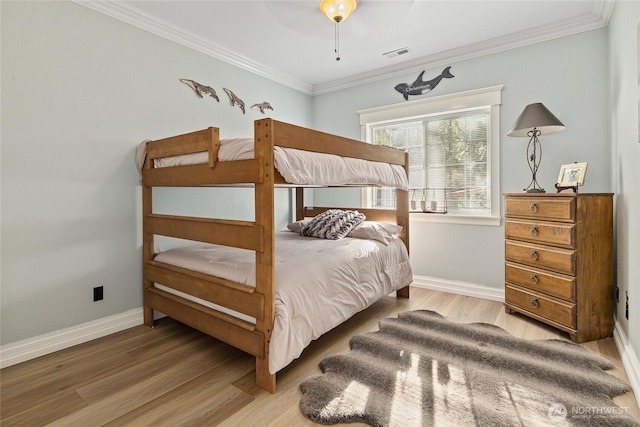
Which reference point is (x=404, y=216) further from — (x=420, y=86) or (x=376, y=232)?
(x=420, y=86)

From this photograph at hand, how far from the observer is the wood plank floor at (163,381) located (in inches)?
59.5

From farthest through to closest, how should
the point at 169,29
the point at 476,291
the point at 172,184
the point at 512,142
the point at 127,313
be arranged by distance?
the point at 476,291 → the point at 512,142 → the point at 169,29 → the point at 127,313 → the point at 172,184

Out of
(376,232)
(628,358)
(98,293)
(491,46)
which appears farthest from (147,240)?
(491,46)

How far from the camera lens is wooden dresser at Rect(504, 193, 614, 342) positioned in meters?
2.15

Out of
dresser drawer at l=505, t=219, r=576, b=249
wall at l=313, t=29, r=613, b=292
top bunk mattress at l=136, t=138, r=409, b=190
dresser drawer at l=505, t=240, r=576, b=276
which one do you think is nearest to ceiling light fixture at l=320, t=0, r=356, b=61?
top bunk mattress at l=136, t=138, r=409, b=190

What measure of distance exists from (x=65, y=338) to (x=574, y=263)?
3.47m

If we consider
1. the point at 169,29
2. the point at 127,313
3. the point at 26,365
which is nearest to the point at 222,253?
the point at 127,313

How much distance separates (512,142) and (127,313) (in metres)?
3.60

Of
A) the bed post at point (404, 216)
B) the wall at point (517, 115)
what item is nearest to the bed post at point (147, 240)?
the bed post at point (404, 216)

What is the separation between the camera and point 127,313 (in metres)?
2.54

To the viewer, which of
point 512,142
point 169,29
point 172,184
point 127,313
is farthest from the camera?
point 512,142

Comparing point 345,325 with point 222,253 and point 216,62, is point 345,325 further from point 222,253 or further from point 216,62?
point 216,62

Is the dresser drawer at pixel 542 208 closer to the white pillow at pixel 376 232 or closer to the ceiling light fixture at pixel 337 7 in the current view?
the white pillow at pixel 376 232

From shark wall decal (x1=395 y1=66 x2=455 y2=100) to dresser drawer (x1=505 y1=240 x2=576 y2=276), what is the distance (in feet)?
5.80
